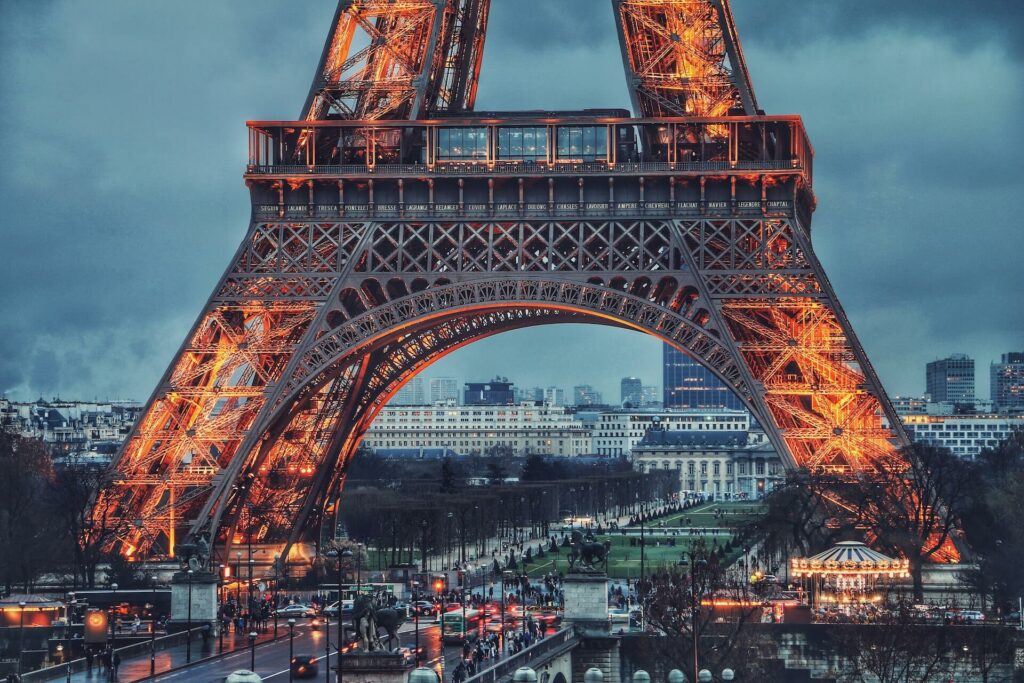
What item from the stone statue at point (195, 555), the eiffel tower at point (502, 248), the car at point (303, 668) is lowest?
the car at point (303, 668)

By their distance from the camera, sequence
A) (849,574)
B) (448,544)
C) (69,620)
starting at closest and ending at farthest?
(69,620)
(849,574)
(448,544)

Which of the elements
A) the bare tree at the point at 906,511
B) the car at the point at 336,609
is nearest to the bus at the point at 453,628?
the car at the point at 336,609

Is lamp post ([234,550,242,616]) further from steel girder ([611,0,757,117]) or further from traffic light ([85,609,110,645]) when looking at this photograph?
steel girder ([611,0,757,117])

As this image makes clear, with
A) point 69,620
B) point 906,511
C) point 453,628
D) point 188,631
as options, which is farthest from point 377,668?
point 906,511

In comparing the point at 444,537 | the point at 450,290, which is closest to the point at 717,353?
the point at 450,290

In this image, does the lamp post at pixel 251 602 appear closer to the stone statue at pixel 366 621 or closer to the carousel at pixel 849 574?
the carousel at pixel 849 574

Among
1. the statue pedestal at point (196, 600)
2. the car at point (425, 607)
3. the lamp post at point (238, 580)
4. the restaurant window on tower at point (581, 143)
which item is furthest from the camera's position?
the car at point (425, 607)

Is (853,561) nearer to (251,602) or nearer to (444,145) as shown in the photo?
(444,145)
